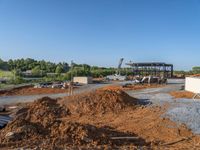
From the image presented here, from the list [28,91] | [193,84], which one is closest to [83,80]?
[28,91]

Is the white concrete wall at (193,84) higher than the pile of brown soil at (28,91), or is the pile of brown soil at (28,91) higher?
the white concrete wall at (193,84)

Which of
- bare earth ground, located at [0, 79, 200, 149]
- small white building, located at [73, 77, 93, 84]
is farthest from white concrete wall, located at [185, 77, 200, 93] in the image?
small white building, located at [73, 77, 93, 84]

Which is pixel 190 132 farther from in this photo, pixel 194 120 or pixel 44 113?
pixel 44 113

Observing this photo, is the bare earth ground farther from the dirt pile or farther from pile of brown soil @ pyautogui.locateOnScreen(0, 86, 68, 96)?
pile of brown soil @ pyautogui.locateOnScreen(0, 86, 68, 96)

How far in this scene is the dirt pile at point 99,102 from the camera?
1986 centimetres

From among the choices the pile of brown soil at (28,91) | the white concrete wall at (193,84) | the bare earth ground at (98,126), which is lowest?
the pile of brown soil at (28,91)

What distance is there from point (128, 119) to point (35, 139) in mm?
7648

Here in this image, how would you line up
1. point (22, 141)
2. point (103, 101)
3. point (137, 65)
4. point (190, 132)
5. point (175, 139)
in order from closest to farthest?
point (22, 141) → point (175, 139) → point (190, 132) → point (103, 101) → point (137, 65)

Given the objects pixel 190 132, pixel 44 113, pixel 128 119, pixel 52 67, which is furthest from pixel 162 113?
pixel 52 67

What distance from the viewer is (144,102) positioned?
2203cm

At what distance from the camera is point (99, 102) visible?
20.7 metres

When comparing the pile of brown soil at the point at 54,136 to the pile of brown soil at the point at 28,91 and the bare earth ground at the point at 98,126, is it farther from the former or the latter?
the pile of brown soil at the point at 28,91

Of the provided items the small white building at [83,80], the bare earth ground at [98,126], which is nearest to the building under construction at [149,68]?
the small white building at [83,80]

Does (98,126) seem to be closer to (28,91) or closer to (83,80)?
(28,91)
